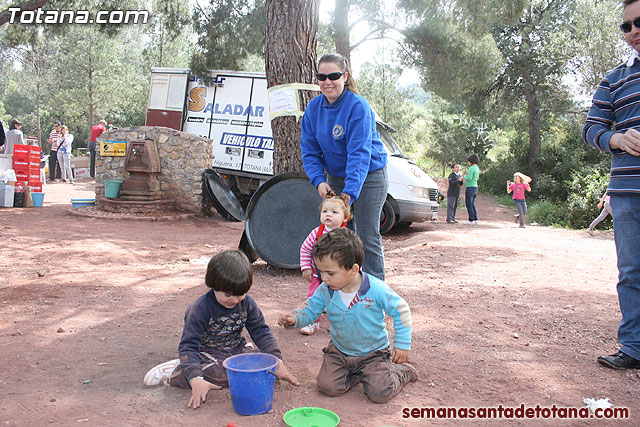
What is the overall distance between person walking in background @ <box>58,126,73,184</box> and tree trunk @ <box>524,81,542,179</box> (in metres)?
18.5

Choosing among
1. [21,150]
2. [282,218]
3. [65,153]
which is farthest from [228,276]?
[65,153]

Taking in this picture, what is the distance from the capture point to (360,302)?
113 inches

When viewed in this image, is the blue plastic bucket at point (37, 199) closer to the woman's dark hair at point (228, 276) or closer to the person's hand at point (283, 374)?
the woman's dark hair at point (228, 276)

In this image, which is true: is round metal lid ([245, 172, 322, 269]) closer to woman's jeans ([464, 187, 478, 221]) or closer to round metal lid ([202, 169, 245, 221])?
round metal lid ([202, 169, 245, 221])

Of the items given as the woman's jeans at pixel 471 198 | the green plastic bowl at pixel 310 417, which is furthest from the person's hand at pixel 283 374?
the woman's jeans at pixel 471 198

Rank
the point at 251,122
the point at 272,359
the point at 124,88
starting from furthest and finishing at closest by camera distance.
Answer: the point at 124,88 → the point at 251,122 → the point at 272,359

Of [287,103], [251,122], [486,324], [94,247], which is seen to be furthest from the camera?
[251,122]

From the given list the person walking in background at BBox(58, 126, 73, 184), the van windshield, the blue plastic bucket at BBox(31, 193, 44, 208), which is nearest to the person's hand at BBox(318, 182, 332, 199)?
the van windshield

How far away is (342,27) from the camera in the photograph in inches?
597

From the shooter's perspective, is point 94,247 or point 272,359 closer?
point 272,359

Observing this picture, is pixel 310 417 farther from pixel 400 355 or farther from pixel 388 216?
pixel 388 216

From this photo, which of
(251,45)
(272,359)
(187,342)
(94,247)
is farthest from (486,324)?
(251,45)

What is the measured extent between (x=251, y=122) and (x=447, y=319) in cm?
940

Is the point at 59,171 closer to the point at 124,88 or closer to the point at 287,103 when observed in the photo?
the point at 124,88
